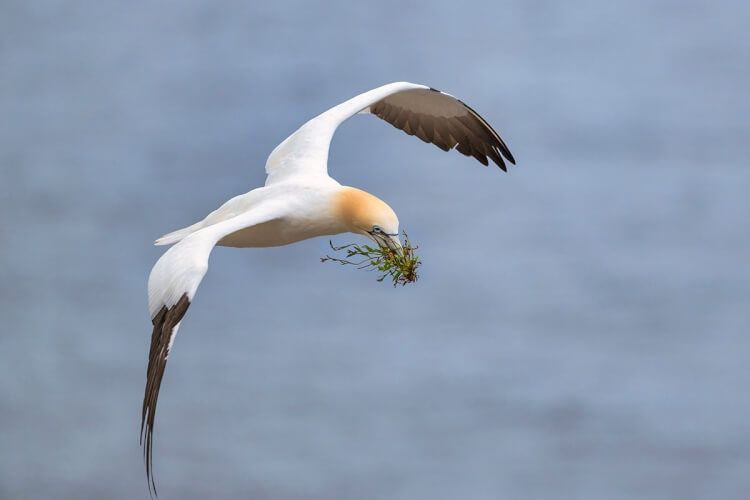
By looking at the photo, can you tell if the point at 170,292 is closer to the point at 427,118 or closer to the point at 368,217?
the point at 368,217

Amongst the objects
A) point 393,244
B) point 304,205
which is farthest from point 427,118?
point 393,244

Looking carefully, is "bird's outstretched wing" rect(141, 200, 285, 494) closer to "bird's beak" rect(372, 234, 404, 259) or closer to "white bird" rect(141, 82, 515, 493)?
"white bird" rect(141, 82, 515, 493)

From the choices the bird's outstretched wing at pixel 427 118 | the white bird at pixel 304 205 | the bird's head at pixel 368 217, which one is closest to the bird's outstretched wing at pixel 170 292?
the white bird at pixel 304 205

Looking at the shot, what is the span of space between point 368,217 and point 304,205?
3.05 ft

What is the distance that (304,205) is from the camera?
982 cm

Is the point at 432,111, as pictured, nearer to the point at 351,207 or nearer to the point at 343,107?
the point at 343,107

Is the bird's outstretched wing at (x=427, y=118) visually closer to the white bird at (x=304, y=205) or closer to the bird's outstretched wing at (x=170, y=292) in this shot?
the white bird at (x=304, y=205)

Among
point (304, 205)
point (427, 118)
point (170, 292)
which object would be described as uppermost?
point (427, 118)

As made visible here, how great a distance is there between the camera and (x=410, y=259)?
9023 mm

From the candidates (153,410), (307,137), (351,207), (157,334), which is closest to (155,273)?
(157,334)

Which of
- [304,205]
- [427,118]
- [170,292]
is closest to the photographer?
[170,292]

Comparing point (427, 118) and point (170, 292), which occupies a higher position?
point (427, 118)

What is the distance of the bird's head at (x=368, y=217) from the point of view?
29.8ft

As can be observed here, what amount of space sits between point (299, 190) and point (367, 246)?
1255mm
